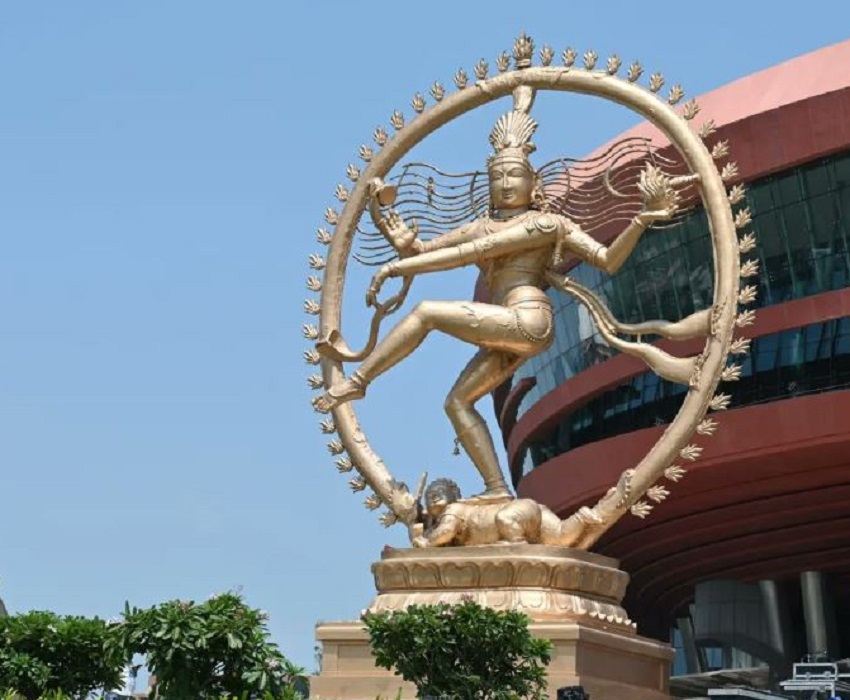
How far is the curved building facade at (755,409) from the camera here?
2334cm

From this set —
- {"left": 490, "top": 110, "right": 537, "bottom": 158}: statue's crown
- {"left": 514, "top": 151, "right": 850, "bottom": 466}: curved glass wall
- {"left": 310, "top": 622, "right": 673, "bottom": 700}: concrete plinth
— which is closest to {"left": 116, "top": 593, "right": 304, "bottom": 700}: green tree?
{"left": 310, "top": 622, "right": 673, "bottom": 700}: concrete plinth

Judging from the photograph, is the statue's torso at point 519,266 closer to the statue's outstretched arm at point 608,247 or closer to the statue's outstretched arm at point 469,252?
the statue's outstretched arm at point 469,252

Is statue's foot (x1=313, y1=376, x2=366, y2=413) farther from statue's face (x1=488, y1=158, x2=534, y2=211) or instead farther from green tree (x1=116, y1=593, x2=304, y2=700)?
green tree (x1=116, y1=593, x2=304, y2=700)

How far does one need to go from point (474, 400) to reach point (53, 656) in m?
4.55

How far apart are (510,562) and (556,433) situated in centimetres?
1493

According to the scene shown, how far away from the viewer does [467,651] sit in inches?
461

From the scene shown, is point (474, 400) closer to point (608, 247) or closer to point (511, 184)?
point (608, 247)

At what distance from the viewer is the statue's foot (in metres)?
15.8

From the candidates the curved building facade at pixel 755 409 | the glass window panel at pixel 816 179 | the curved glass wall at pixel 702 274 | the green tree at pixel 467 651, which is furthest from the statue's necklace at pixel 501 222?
the glass window panel at pixel 816 179

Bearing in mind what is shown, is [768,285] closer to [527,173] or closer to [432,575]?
[527,173]

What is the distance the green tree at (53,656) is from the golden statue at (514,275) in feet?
9.98

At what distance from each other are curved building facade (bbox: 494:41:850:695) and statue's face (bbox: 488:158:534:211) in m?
7.77

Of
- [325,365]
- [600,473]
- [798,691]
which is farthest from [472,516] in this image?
[600,473]

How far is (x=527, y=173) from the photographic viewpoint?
51.3 feet
